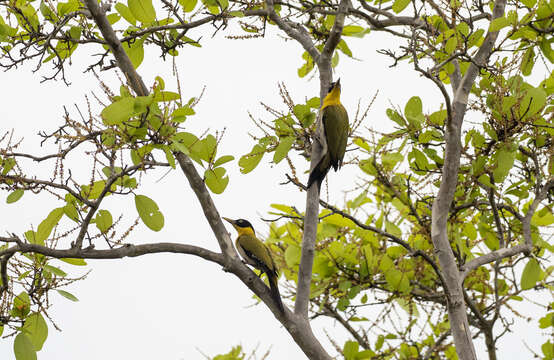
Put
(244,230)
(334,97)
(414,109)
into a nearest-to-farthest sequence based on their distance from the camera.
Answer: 1. (414,109)
2. (334,97)
3. (244,230)

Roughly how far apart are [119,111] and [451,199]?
2697 mm

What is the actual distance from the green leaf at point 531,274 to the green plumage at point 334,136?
1.75 m

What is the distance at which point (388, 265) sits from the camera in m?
4.79

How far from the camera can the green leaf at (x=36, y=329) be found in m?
3.82

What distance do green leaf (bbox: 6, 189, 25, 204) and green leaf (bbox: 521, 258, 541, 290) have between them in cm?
389

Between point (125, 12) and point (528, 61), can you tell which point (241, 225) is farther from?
point (528, 61)

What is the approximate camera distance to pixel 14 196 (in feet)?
12.5

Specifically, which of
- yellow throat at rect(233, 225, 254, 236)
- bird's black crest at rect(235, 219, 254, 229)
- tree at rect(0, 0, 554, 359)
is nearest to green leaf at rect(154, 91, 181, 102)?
tree at rect(0, 0, 554, 359)

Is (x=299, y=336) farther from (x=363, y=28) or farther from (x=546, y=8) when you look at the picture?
(x=546, y=8)

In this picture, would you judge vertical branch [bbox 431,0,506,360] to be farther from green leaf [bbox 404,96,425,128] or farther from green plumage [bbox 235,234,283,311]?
green plumage [bbox 235,234,283,311]

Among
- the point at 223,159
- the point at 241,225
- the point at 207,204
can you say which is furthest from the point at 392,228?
the point at 241,225

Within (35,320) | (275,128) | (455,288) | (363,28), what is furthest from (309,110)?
(35,320)

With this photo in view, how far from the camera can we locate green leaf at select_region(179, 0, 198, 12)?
392 centimetres

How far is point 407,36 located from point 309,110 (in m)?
1.47
